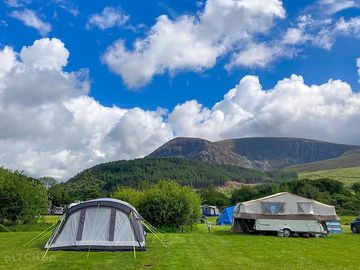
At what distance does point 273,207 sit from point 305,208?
237 centimetres

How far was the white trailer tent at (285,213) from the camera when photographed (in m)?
29.8

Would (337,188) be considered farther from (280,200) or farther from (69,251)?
(69,251)

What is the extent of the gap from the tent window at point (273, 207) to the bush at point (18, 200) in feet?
57.5

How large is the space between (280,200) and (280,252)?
1218 cm

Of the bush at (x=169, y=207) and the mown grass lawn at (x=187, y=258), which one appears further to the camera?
the bush at (x=169, y=207)

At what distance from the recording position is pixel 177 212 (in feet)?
→ 105

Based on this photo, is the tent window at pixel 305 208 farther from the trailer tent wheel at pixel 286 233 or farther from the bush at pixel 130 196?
the bush at pixel 130 196

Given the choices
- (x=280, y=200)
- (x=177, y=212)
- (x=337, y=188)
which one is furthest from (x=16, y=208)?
(x=337, y=188)

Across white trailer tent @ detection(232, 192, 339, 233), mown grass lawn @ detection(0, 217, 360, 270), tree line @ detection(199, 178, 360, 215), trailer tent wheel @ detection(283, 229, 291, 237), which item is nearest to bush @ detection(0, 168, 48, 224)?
mown grass lawn @ detection(0, 217, 360, 270)

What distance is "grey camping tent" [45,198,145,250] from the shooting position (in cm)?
1820

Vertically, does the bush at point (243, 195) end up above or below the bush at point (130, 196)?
above

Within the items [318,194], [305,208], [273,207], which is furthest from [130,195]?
[318,194]

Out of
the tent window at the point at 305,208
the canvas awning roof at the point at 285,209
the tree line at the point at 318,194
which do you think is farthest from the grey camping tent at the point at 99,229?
the tree line at the point at 318,194

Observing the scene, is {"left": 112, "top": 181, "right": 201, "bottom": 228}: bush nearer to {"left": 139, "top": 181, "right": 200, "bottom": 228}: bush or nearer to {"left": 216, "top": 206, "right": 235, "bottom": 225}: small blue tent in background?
{"left": 139, "top": 181, "right": 200, "bottom": 228}: bush
